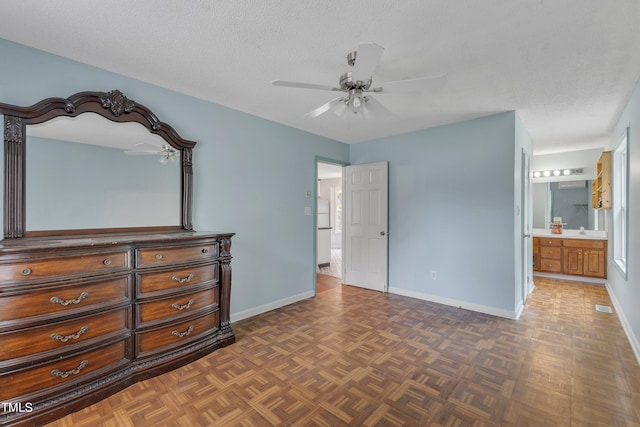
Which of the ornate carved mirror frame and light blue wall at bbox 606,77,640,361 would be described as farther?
light blue wall at bbox 606,77,640,361

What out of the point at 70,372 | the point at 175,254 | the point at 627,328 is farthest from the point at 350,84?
the point at 627,328

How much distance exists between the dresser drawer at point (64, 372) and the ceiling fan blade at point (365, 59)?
250cm

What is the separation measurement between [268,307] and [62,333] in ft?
7.13

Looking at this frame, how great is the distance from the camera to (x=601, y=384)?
2.18 metres

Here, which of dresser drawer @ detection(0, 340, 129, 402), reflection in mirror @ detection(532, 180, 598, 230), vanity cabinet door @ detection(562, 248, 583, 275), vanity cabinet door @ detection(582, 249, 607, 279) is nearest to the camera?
dresser drawer @ detection(0, 340, 129, 402)

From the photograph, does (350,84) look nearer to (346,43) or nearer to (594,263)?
(346,43)

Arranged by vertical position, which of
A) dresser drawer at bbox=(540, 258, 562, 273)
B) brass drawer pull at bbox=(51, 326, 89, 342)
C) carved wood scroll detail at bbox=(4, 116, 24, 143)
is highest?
carved wood scroll detail at bbox=(4, 116, 24, 143)

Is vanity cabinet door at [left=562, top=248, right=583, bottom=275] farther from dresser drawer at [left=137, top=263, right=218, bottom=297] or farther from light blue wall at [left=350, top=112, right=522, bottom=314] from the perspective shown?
dresser drawer at [left=137, top=263, right=218, bottom=297]

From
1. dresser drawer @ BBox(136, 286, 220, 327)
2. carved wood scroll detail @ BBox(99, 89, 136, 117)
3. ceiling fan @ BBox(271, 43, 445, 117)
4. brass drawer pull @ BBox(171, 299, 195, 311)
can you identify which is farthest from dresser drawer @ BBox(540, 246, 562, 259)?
carved wood scroll detail @ BBox(99, 89, 136, 117)

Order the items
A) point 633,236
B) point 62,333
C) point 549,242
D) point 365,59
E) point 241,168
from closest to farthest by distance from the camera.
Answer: point 365,59 → point 62,333 → point 633,236 → point 241,168 → point 549,242

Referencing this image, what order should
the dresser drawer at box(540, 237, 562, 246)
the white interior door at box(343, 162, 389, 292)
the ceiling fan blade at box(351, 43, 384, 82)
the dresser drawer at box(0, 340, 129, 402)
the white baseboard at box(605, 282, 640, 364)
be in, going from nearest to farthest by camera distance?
the ceiling fan blade at box(351, 43, 384, 82) < the dresser drawer at box(0, 340, 129, 402) < the white baseboard at box(605, 282, 640, 364) < the white interior door at box(343, 162, 389, 292) < the dresser drawer at box(540, 237, 562, 246)

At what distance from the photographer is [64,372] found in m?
1.88

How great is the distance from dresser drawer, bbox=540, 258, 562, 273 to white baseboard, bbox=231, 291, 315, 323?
4.43 m

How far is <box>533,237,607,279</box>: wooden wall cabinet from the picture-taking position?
5.00 metres
